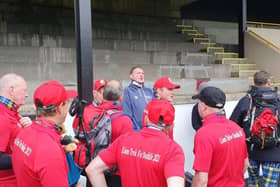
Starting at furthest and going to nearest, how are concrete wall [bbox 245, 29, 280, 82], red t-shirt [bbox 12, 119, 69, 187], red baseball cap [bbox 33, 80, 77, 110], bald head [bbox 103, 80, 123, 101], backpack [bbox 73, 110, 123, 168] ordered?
concrete wall [bbox 245, 29, 280, 82]
bald head [bbox 103, 80, 123, 101]
backpack [bbox 73, 110, 123, 168]
red baseball cap [bbox 33, 80, 77, 110]
red t-shirt [bbox 12, 119, 69, 187]

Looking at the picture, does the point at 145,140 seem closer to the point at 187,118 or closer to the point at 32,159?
the point at 32,159

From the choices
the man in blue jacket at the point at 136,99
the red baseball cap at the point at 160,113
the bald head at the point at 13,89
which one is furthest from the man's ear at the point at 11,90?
the man in blue jacket at the point at 136,99

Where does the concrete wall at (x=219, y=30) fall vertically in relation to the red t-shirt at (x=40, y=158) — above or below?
above

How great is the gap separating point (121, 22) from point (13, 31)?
3648 mm

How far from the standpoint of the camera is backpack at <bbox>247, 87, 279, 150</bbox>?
3.00 metres

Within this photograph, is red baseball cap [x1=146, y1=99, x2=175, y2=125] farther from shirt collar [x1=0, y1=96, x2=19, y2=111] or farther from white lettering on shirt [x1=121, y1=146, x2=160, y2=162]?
shirt collar [x1=0, y1=96, x2=19, y2=111]

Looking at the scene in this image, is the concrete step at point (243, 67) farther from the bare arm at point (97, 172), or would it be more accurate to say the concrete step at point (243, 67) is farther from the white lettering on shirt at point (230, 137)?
the bare arm at point (97, 172)

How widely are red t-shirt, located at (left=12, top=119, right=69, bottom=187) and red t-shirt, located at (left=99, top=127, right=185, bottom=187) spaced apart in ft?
1.18

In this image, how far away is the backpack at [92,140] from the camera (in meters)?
2.33

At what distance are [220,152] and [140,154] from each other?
629 millimetres

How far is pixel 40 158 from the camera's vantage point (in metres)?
1.50

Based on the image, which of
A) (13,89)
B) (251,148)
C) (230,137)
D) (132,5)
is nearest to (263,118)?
(251,148)

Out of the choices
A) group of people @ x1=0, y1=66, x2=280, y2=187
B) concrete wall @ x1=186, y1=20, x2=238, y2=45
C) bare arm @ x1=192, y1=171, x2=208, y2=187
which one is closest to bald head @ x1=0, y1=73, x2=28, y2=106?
group of people @ x1=0, y1=66, x2=280, y2=187

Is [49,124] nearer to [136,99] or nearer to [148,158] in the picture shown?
[148,158]
